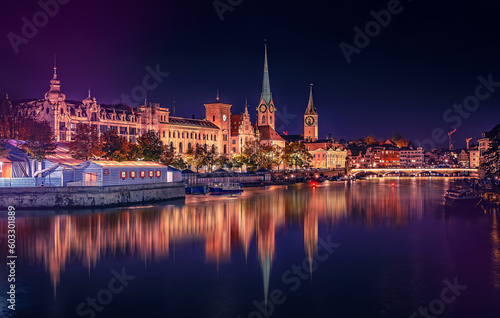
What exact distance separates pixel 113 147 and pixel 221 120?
7138 centimetres

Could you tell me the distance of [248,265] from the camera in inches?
1208

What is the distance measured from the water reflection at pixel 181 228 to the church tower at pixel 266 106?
127 metres

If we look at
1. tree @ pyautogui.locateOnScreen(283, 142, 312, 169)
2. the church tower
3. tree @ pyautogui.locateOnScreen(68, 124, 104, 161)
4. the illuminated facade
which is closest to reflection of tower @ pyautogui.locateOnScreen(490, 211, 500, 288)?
tree @ pyautogui.locateOnScreen(68, 124, 104, 161)

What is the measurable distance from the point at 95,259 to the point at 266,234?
52.7 ft

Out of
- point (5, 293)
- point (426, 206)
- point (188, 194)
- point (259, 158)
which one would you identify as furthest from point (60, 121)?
point (5, 293)

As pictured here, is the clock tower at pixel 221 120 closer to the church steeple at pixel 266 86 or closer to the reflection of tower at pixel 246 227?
the church steeple at pixel 266 86

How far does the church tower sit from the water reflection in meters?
127

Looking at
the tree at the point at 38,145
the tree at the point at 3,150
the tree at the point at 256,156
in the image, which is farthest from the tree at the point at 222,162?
the tree at the point at 3,150

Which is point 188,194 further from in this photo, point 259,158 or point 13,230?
point 259,158

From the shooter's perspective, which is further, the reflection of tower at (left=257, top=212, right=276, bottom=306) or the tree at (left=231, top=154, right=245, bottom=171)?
the tree at (left=231, top=154, right=245, bottom=171)

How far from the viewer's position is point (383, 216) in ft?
184

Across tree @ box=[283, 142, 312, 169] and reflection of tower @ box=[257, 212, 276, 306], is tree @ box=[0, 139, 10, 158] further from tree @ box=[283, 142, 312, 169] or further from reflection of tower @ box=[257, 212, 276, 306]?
tree @ box=[283, 142, 312, 169]

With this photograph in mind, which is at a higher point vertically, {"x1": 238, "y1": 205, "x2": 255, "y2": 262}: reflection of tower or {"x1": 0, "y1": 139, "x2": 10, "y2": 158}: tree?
{"x1": 0, "y1": 139, "x2": 10, "y2": 158}: tree

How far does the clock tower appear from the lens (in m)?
145
